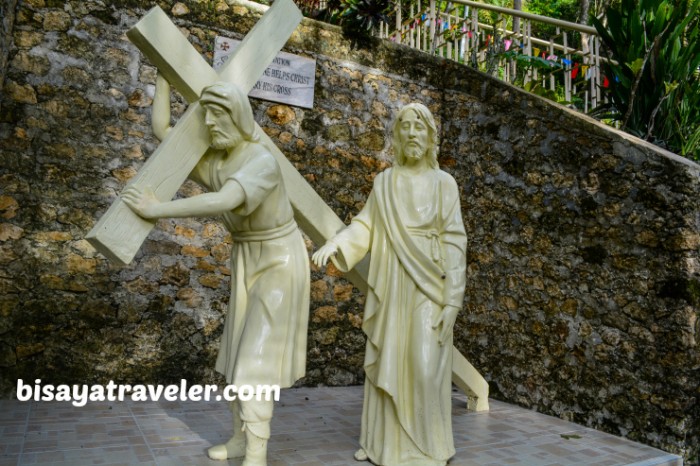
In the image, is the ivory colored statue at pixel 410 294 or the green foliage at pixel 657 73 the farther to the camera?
the green foliage at pixel 657 73

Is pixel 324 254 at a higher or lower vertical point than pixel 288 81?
lower

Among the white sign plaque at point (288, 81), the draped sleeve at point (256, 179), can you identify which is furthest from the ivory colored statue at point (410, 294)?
the white sign plaque at point (288, 81)

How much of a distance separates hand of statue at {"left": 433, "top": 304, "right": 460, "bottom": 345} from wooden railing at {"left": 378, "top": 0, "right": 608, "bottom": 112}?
3.87m

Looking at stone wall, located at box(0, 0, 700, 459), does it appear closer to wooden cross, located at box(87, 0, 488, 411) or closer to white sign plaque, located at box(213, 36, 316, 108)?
white sign plaque, located at box(213, 36, 316, 108)

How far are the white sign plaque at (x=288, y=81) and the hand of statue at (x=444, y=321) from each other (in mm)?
3020

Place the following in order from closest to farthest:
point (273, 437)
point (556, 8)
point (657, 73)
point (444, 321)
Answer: point (444, 321) → point (273, 437) → point (657, 73) → point (556, 8)

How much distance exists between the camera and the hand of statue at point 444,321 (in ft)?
9.98

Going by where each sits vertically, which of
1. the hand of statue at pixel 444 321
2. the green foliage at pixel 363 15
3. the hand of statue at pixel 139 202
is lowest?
the hand of statue at pixel 444 321

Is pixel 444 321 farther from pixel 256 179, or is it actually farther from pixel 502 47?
pixel 502 47

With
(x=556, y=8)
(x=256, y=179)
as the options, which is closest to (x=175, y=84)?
(x=256, y=179)

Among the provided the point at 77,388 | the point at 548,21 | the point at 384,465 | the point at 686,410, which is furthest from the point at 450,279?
the point at 548,21

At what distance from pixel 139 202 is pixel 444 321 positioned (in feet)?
5.60

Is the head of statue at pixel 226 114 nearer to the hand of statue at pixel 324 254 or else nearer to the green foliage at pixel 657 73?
the hand of statue at pixel 324 254

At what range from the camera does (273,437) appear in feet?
11.6
